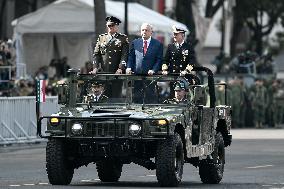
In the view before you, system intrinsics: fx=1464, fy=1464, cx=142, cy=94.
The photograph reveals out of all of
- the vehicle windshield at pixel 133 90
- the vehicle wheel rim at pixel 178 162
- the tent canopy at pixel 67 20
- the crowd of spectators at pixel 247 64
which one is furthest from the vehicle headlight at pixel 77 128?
the crowd of spectators at pixel 247 64

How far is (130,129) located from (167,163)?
688mm

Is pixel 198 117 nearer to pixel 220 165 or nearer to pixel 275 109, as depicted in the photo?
pixel 220 165

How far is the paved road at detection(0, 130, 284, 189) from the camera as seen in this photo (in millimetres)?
20203

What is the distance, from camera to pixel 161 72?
20203 millimetres

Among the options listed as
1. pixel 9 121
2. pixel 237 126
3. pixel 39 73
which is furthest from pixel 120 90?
pixel 237 126

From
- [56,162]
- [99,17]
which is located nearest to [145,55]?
[56,162]

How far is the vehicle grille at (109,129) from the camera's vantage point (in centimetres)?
1889

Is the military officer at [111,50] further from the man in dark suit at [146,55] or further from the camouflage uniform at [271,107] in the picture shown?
the camouflage uniform at [271,107]

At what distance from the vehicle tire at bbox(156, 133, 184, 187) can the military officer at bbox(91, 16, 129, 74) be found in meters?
2.14

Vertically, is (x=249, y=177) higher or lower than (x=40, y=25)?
lower

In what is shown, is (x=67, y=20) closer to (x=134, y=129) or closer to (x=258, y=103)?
(x=258, y=103)

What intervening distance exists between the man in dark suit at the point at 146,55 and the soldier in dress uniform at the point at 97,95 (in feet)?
1.73

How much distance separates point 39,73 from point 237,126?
8622 millimetres

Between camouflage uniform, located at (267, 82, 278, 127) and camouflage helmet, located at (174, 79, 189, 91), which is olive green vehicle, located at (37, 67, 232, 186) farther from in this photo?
camouflage uniform, located at (267, 82, 278, 127)
